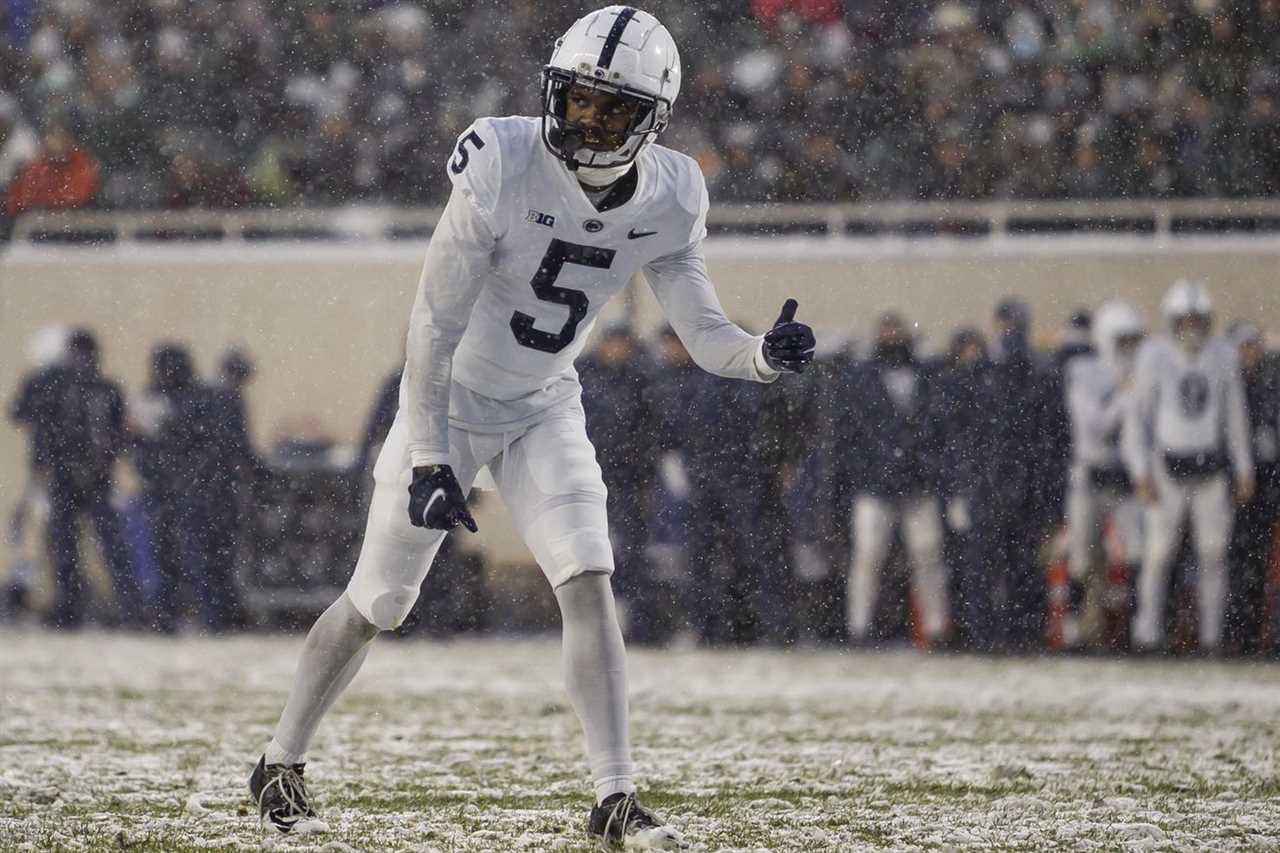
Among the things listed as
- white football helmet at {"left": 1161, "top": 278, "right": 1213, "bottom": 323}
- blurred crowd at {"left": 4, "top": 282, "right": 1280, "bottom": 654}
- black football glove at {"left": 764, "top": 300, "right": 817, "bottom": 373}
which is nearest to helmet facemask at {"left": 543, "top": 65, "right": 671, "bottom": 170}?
black football glove at {"left": 764, "top": 300, "right": 817, "bottom": 373}

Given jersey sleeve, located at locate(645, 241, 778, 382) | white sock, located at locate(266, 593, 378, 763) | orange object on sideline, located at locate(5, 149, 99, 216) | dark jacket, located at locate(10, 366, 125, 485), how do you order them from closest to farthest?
white sock, located at locate(266, 593, 378, 763), jersey sleeve, located at locate(645, 241, 778, 382), dark jacket, located at locate(10, 366, 125, 485), orange object on sideline, located at locate(5, 149, 99, 216)

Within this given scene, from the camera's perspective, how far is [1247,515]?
9.31 metres

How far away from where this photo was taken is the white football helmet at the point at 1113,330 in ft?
32.4

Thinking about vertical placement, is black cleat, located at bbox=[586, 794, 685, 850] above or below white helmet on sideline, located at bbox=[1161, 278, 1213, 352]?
below

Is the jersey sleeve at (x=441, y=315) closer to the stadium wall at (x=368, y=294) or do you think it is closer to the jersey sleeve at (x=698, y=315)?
the jersey sleeve at (x=698, y=315)

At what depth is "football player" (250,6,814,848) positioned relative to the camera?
424cm

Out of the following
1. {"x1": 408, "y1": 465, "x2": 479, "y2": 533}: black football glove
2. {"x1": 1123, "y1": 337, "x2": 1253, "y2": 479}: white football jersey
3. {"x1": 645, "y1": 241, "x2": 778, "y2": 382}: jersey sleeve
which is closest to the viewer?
{"x1": 408, "y1": 465, "x2": 479, "y2": 533}: black football glove

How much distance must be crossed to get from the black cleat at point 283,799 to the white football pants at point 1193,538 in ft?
18.7

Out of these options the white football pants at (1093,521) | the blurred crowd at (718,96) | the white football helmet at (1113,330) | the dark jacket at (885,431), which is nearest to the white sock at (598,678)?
the dark jacket at (885,431)

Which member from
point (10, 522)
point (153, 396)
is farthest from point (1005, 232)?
point (10, 522)

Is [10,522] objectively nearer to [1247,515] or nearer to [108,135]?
[108,135]

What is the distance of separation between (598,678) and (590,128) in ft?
3.77

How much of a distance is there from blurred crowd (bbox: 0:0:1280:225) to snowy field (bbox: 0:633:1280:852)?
14.3 ft

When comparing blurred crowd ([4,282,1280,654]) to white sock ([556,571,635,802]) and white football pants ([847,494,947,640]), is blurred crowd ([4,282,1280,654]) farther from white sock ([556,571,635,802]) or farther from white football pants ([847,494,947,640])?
white sock ([556,571,635,802])
